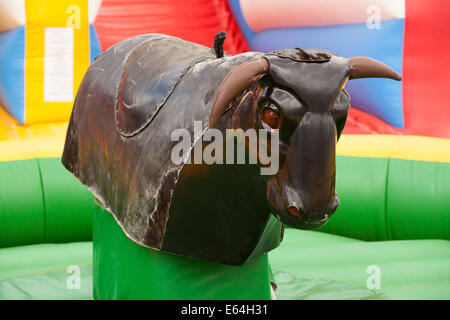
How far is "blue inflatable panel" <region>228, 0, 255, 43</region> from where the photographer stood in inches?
116

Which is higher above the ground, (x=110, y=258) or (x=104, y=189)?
(x=104, y=189)

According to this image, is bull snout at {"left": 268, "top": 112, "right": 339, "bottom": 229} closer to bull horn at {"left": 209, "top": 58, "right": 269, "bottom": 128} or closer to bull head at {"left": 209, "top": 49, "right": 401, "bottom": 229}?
bull head at {"left": 209, "top": 49, "right": 401, "bottom": 229}

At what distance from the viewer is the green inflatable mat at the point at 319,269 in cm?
170

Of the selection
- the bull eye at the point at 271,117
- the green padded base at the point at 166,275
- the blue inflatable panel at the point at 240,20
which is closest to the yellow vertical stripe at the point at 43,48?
the blue inflatable panel at the point at 240,20

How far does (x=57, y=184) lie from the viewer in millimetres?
2195

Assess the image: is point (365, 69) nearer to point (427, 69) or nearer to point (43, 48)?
point (427, 69)

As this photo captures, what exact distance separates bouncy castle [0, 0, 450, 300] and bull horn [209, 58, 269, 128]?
39 centimetres

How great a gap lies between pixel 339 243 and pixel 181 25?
4.10 ft

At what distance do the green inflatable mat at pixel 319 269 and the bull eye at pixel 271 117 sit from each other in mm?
762

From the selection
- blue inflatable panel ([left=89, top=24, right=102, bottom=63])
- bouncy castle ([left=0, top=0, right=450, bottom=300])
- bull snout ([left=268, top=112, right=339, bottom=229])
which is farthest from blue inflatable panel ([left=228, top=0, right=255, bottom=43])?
bull snout ([left=268, top=112, right=339, bottom=229])

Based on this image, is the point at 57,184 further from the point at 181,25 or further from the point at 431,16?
the point at 431,16

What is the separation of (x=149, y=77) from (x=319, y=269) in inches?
35.8

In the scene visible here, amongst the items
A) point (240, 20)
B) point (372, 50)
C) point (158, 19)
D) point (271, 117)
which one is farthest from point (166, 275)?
point (240, 20)

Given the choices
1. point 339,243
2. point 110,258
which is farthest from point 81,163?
point 339,243
